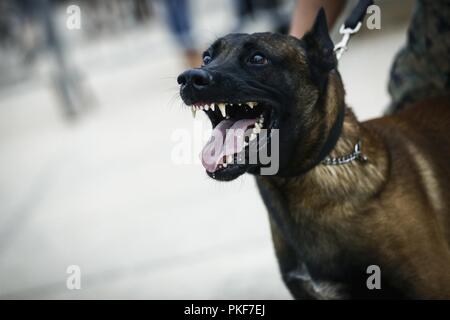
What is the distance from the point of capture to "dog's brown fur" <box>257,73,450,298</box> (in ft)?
6.33

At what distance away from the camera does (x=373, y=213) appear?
197 centimetres

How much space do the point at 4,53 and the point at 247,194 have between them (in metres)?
11.3

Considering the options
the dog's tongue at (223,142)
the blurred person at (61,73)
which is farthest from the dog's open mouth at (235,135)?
the blurred person at (61,73)

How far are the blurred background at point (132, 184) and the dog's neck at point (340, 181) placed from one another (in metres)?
0.49

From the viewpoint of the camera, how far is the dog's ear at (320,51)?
2.00m

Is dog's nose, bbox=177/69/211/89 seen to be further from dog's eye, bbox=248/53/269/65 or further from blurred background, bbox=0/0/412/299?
blurred background, bbox=0/0/412/299

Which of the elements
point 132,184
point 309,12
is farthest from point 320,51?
point 132,184

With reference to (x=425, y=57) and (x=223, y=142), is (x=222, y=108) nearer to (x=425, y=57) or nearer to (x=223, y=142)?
(x=223, y=142)

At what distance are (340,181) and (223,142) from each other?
40cm

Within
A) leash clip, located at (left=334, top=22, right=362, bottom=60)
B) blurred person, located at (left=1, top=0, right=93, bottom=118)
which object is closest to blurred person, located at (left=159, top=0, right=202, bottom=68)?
blurred person, located at (left=1, top=0, right=93, bottom=118)

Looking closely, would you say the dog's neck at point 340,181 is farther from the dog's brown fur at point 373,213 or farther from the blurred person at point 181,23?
the blurred person at point 181,23

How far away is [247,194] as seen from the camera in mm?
4266
